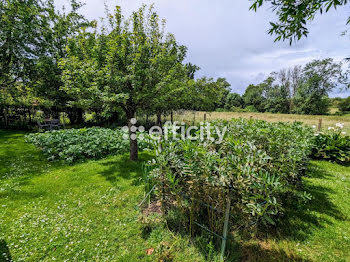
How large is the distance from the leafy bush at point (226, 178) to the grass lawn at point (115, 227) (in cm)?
37

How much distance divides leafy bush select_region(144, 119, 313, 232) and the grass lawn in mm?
367

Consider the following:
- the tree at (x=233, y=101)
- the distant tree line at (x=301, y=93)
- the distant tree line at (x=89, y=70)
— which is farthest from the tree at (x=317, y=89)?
the distant tree line at (x=89, y=70)

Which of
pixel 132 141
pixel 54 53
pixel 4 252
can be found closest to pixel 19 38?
pixel 54 53

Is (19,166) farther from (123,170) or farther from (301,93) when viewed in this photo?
(301,93)

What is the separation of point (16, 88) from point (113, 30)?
10.4m

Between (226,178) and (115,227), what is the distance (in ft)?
6.94

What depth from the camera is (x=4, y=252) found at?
7.34 ft

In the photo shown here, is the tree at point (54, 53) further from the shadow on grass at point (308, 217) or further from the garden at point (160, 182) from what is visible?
the shadow on grass at point (308, 217)

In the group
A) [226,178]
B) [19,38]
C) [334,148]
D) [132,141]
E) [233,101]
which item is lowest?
[334,148]

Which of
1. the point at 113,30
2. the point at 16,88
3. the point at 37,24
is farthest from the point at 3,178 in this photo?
the point at 37,24

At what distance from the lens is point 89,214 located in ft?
9.84

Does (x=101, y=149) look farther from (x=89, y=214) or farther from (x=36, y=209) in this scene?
(x=89, y=214)

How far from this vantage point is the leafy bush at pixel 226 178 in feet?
5.90

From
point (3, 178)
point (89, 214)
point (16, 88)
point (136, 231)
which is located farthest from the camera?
point (16, 88)
